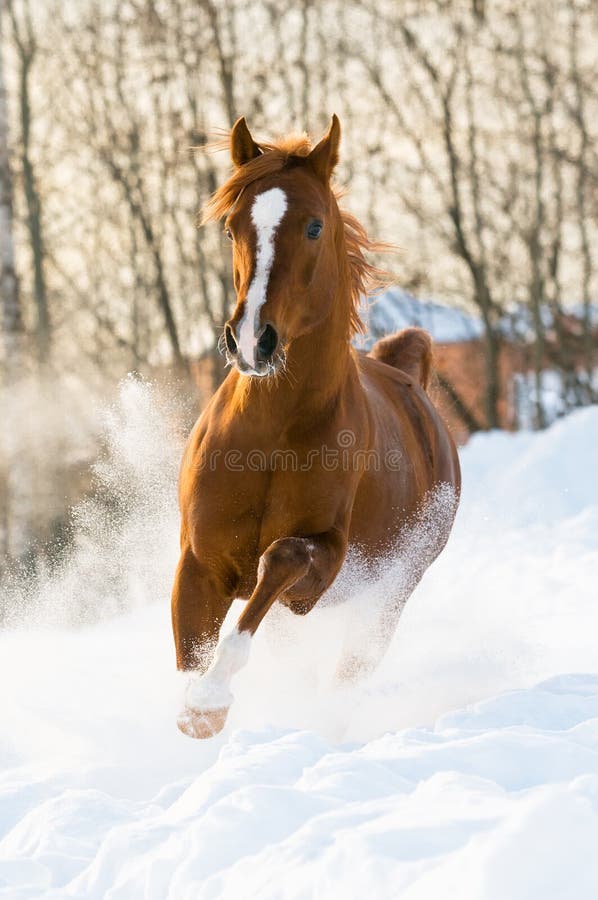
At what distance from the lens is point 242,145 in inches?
165

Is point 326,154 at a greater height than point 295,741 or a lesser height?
greater

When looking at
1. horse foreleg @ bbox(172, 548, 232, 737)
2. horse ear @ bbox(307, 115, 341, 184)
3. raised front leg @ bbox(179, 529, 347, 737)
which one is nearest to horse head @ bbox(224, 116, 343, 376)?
horse ear @ bbox(307, 115, 341, 184)

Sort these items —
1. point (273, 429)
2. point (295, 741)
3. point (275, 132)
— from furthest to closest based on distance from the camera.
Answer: point (275, 132) → point (273, 429) → point (295, 741)

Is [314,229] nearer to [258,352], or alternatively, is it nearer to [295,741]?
[258,352]

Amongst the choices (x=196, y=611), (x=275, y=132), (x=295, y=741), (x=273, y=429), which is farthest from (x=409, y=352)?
(x=275, y=132)

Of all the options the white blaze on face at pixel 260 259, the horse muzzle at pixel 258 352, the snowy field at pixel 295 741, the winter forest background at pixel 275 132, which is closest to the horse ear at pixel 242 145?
the white blaze on face at pixel 260 259

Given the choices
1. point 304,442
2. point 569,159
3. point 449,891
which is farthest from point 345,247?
point 569,159

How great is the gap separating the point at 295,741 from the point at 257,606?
0.54 metres

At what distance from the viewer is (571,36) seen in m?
18.0

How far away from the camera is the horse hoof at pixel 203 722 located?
367cm

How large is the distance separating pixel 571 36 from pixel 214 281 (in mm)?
7365

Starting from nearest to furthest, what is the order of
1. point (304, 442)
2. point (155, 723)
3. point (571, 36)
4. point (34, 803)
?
point (34, 803), point (304, 442), point (155, 723), point (571, 36)

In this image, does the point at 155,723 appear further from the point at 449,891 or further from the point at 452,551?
the point at 452,551

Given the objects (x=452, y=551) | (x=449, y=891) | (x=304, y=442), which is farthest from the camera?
(x=452, y=551)
